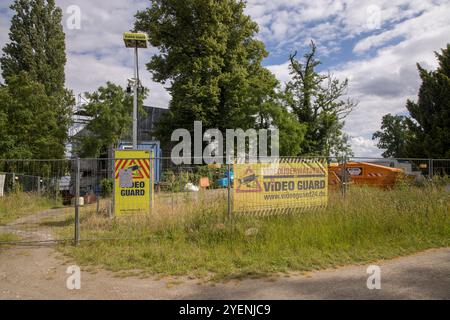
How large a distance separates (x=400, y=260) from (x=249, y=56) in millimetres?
28092

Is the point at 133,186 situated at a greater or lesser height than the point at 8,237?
greater

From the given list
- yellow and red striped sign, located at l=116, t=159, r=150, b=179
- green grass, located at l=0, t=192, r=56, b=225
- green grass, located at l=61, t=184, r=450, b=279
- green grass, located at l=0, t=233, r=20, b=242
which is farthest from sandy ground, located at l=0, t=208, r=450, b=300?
green grass, located at l=0, t=192, r=56, b=225

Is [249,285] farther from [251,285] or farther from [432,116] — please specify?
[432,116]

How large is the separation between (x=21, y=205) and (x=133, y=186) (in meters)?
6.18

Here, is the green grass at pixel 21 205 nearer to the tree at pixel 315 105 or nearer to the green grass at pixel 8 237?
the green grass at pixel 8 237

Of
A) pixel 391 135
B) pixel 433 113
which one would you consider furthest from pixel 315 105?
pixel 391 135

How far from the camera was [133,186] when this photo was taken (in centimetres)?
978

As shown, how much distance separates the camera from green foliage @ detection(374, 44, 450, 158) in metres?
23.3

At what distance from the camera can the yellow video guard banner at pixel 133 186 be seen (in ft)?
31.7

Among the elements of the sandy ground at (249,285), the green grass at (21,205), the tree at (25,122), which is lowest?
the sandy ground at (249,285)

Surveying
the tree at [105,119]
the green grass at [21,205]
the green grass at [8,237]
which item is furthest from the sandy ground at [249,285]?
the tree at [105,119]

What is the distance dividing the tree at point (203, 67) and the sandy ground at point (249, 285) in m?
22.2

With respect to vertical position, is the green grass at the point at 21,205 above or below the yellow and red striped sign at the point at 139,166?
below

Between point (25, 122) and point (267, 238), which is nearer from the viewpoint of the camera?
point (267, 238)
